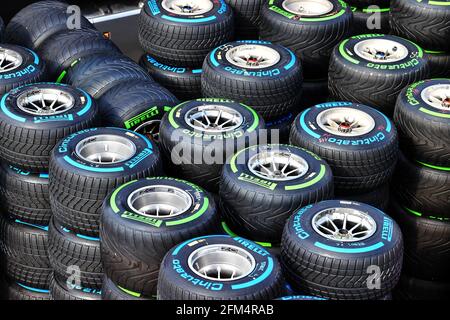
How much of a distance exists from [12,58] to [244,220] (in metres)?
3.84

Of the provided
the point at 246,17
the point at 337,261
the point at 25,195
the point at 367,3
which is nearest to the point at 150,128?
the point at 25,195

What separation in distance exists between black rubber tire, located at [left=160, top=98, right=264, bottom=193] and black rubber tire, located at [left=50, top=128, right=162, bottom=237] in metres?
0.30

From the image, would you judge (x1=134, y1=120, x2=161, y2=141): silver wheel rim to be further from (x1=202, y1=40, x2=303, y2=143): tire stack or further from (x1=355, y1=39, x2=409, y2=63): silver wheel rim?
(x1=355, y1=39, x2=409, y2=63): silver wheel rim

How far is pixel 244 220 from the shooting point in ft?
30.9

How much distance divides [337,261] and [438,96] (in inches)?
132

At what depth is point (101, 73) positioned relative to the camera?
11.5m

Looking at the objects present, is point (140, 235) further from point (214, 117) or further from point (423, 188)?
point (423, 188)

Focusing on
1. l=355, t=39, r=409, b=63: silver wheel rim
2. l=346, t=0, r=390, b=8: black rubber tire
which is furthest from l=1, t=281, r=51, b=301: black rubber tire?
l=346, t=0, r=390, b=8: black rubber tire

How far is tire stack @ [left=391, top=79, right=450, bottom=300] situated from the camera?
34.7 ft

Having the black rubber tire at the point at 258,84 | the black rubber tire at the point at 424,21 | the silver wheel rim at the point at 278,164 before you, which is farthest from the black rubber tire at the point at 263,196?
the black rubber tire at the point at 424,21

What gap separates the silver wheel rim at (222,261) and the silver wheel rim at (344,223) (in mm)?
746
